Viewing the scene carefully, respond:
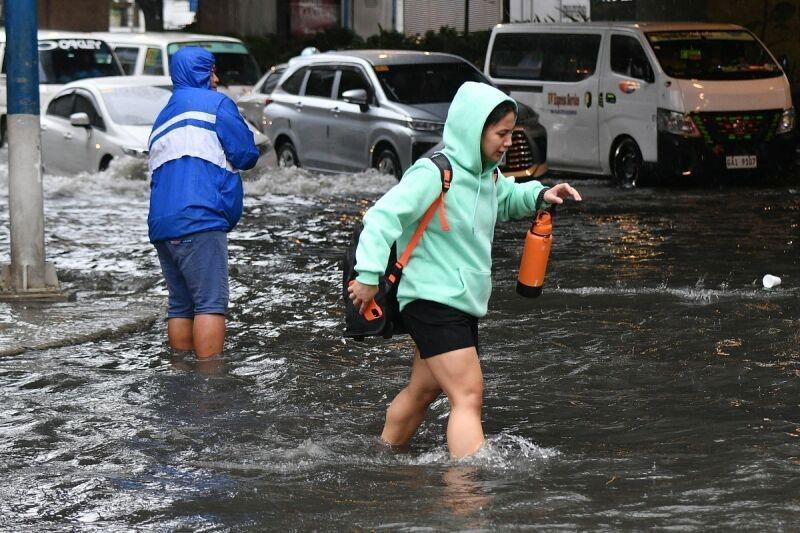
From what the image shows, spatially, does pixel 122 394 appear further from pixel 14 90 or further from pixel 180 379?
pixel 14 90

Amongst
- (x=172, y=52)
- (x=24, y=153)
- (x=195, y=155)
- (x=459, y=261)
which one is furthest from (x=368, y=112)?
(x=459, y=261)

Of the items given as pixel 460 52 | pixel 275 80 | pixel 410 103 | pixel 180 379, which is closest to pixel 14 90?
pixel 180 379

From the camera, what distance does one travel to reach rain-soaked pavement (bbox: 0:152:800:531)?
223 inches

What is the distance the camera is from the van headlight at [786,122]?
18.7m

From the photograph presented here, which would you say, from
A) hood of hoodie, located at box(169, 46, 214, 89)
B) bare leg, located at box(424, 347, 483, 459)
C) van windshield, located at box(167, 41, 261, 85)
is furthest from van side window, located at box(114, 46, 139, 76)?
bare leg, located at box(424, 347, 483, 459)

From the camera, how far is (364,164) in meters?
18.6

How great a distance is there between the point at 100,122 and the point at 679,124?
6.85 meters

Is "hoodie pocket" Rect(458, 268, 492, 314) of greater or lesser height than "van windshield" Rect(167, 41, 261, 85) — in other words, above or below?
below

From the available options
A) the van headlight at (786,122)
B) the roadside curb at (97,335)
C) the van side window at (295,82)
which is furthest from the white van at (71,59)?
the roadside curb at (97,335)

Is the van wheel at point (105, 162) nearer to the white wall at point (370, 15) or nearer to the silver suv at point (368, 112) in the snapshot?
the silver suv at point (368, 112)

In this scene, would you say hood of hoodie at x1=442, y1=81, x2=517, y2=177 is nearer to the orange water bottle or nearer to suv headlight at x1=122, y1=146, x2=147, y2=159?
the orange water bottle

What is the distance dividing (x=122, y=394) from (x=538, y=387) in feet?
6.82

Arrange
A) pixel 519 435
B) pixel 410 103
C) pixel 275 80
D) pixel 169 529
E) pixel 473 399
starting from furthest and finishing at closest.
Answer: pixel 275 80
pixel 410 103
pixel 519 435
pixel 473 399
pixel 169 529

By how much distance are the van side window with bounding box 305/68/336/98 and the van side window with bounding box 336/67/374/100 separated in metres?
0.20
